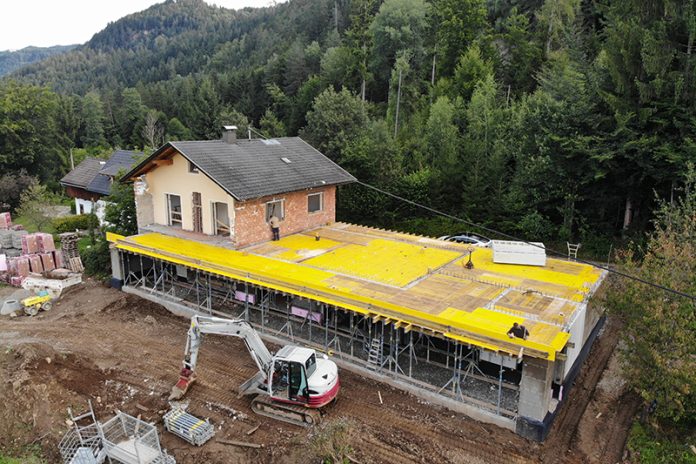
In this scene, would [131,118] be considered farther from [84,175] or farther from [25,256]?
[25,256]

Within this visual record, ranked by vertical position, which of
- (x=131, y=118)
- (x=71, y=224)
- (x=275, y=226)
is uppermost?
(x=131, y=118)

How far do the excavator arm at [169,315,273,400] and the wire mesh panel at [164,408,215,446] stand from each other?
1.19m

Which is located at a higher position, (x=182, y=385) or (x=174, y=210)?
(x=174, y=210)

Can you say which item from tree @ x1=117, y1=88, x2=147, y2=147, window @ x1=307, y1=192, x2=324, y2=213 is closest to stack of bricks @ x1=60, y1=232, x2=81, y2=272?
window @ x1=307, y1=192, x2=324, y2=213

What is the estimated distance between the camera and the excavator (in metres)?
13.5

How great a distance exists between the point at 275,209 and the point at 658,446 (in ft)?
52.4

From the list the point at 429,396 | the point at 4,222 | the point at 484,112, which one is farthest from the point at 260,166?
the point at 4,222

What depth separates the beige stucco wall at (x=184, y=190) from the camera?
835 inches

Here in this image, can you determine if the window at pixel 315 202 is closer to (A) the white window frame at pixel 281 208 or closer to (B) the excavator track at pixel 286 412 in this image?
(A) the white window frame at pixel 281 208

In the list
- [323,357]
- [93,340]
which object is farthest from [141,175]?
[323,357]

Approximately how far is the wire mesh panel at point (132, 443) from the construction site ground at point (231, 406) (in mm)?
613

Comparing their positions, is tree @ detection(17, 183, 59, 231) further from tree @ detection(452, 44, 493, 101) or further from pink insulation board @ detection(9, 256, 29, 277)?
tree @ detection(452, 44, 493, 101)

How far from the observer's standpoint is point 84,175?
145 feet

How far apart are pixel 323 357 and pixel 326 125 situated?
91.0ft
